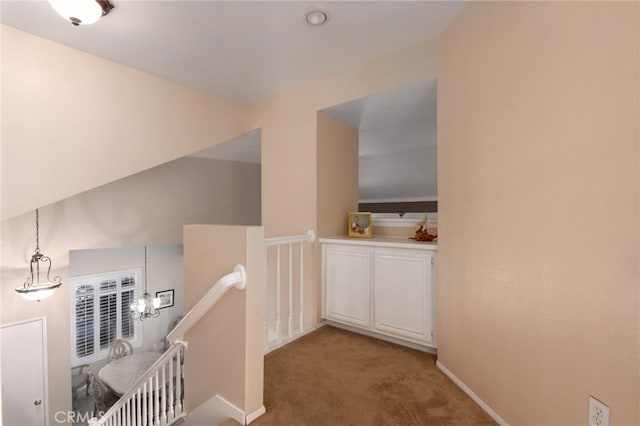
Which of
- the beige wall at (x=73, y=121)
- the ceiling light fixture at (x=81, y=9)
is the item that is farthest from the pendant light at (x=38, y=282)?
the ceiling light fixture at (x=81, y=9)

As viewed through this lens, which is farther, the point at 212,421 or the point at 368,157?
the point at 368,157

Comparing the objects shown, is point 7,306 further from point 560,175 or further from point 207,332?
point 560,175

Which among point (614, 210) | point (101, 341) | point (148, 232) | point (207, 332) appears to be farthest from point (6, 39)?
point (101, 341)

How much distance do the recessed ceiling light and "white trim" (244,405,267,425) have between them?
2.33 m

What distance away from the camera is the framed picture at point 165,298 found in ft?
19.7

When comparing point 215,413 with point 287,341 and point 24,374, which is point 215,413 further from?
point 24,374

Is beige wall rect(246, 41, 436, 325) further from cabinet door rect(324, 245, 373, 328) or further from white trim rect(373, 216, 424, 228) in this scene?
white trim rect(373, 216, 424, 228)

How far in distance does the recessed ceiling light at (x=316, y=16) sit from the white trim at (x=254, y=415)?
233 centimetres

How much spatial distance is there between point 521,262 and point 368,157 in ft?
11.6

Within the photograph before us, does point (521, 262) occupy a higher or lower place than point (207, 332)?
higher

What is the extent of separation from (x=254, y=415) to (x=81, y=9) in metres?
2.45

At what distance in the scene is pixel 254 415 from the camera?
5.33 feet

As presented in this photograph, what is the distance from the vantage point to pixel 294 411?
168 centimetres

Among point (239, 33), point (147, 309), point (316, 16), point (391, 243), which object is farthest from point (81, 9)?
point (147, 309)
